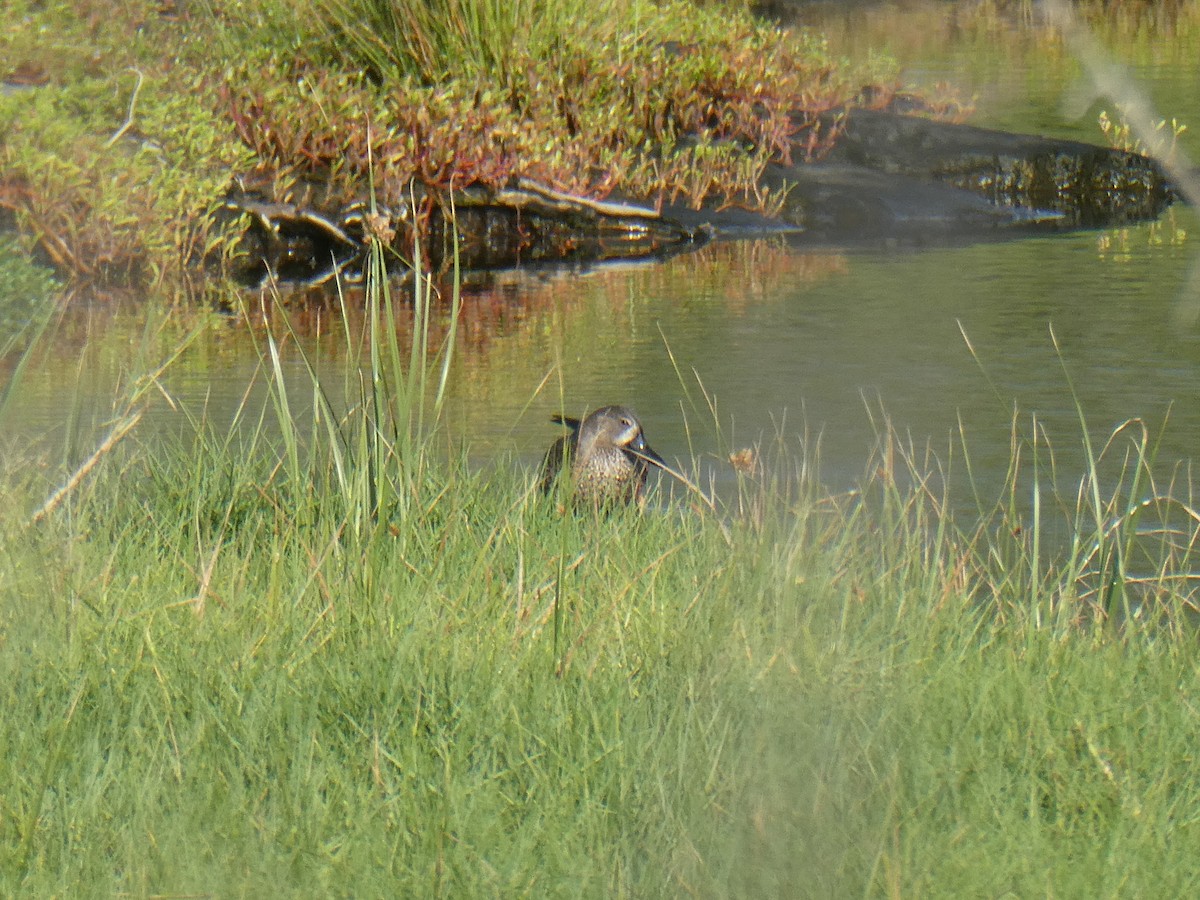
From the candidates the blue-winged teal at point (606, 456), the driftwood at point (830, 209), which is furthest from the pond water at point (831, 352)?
the driftwood at point (830, 209)

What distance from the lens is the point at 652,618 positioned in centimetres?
324

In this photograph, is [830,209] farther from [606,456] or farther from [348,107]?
[606,456]

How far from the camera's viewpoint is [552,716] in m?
2.74

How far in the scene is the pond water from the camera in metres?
6.01

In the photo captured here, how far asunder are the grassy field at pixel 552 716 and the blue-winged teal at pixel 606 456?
1.00 meters

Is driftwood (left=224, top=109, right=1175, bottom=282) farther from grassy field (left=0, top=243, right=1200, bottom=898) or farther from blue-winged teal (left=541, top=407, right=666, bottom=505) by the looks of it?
grassy field (left=0, top=243, right=1200, bottom=898)

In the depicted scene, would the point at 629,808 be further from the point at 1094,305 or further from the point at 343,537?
the point at 1094,305

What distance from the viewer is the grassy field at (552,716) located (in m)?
2.23

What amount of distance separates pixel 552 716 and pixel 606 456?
246 centimetres

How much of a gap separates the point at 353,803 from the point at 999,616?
143cm

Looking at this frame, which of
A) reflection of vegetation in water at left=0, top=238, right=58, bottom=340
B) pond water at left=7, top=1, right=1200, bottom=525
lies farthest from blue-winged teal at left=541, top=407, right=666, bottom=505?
reflection of vegetation in water at left=0, top=238, right=58, bottom=340

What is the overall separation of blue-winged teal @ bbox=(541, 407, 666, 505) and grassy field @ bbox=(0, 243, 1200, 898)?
100 centimetres

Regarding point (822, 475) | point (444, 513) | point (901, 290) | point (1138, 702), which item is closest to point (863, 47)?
point (901, 290)

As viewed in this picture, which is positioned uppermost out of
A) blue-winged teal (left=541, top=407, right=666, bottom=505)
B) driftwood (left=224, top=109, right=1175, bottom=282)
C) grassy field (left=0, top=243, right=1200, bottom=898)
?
grassy field (left=0, top=243, right=1200, bottom=898)
